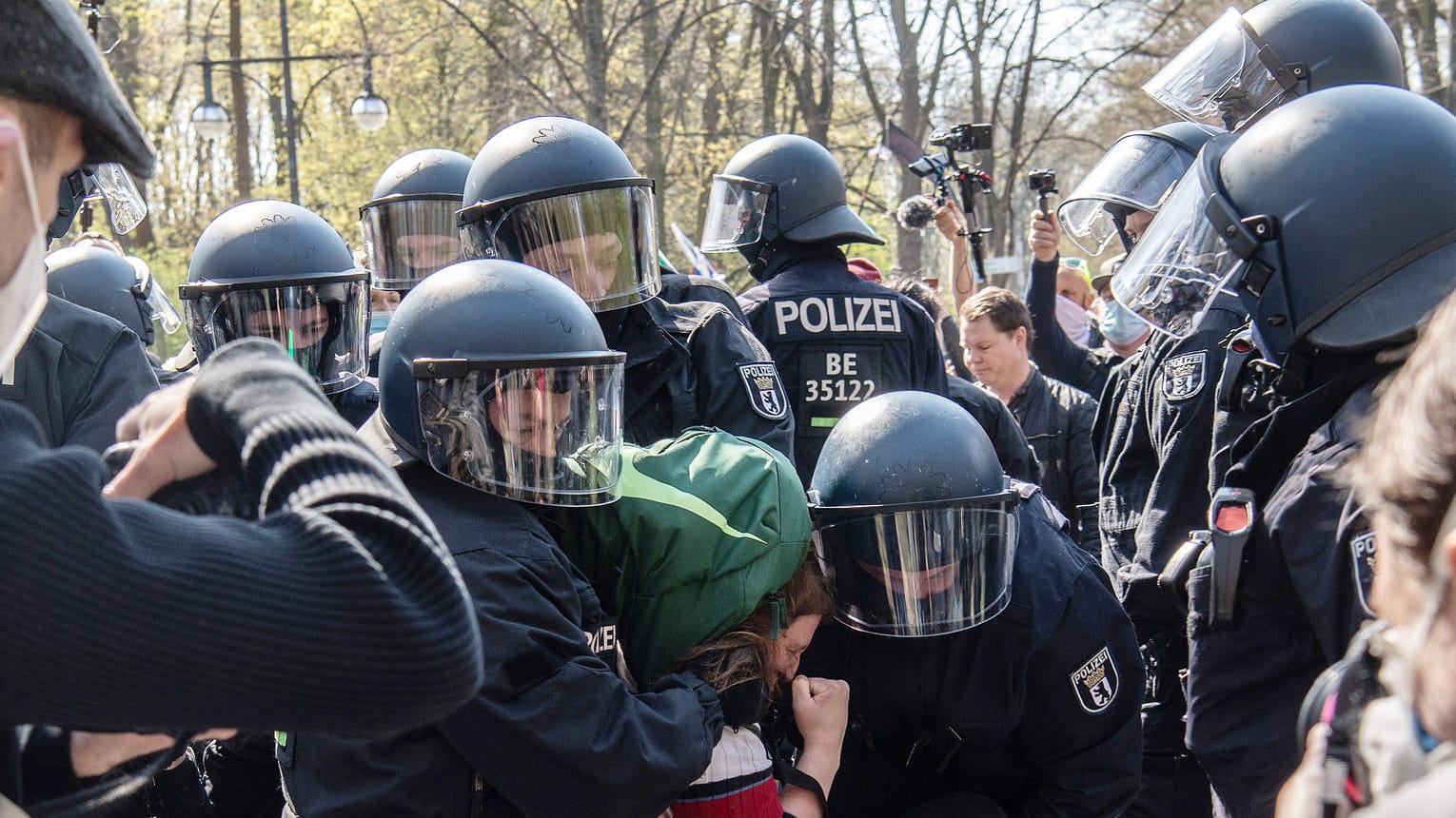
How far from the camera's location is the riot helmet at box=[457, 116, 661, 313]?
11.2 feet

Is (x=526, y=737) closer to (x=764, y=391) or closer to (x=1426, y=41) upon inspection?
(x=764, y=391)

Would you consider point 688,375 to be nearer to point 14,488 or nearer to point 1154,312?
point 1154,312

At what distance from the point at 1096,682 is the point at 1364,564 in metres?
0.82

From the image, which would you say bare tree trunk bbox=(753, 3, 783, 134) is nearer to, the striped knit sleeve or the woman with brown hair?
the woman with brown hair

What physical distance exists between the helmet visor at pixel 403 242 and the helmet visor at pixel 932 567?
240cm

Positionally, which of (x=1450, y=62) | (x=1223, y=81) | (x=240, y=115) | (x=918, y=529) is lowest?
(x=918, y=529)

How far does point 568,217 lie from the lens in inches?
135

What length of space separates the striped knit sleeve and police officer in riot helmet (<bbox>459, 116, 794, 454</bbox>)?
2163 mm

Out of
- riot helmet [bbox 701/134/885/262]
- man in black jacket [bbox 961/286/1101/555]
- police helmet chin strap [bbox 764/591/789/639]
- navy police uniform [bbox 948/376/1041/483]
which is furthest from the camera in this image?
man in black jacket [bbox 961/286/1101/555]

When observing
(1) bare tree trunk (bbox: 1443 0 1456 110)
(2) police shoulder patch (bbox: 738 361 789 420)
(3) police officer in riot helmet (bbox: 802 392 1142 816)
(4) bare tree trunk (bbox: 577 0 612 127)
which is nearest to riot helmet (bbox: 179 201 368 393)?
(2) police shoulder patch (bbox: 738 361 789 420)

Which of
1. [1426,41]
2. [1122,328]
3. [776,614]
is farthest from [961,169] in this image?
[1426,41]

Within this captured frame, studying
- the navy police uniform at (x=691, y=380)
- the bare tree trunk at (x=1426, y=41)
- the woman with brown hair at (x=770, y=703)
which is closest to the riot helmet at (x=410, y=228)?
the navy police uniform at (x=691, y=380)

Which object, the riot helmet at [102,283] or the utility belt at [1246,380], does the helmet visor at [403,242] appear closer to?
the riot helmet at [102,283]

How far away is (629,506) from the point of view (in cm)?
237
